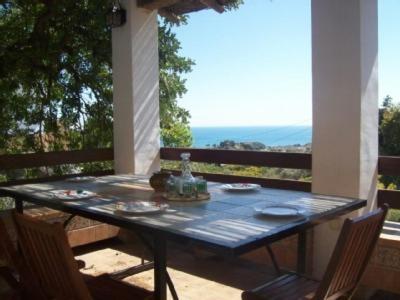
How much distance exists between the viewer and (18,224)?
1933 mm

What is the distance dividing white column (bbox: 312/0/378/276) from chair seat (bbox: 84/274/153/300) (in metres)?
1.60

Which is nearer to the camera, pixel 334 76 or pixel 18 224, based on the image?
pixel 18 224

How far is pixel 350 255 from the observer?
1824mm

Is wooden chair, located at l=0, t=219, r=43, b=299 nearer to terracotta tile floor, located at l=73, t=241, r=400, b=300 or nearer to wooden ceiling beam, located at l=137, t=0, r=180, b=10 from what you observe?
terracotta tile floor, located at l=73, t=241, r=400, b=300

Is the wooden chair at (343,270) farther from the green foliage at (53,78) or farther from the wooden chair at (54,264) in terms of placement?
the green foliage at (53,78)

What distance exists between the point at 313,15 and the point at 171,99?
3294mm

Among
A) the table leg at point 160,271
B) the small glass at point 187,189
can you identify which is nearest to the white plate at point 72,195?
the small glass at point 187,189

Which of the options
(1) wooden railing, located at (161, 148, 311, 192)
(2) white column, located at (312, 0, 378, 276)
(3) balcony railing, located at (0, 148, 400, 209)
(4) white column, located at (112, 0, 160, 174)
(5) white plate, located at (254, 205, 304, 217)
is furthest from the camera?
(4) white column, located at (112, 0, 160, 174)

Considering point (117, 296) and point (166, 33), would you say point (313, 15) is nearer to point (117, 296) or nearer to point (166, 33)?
point (117, 296)

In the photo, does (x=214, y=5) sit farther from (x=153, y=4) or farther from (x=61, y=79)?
(x=61, y=79)

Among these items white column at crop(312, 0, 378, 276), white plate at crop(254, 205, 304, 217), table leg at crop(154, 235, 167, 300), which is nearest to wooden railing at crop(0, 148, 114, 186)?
white column at crop(312, 0, 378, 276)

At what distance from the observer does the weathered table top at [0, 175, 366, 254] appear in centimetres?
174

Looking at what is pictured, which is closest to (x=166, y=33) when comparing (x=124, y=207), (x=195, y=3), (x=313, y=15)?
(x=195, y=3)

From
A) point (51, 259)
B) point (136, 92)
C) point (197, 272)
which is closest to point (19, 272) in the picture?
point (51, 259)
